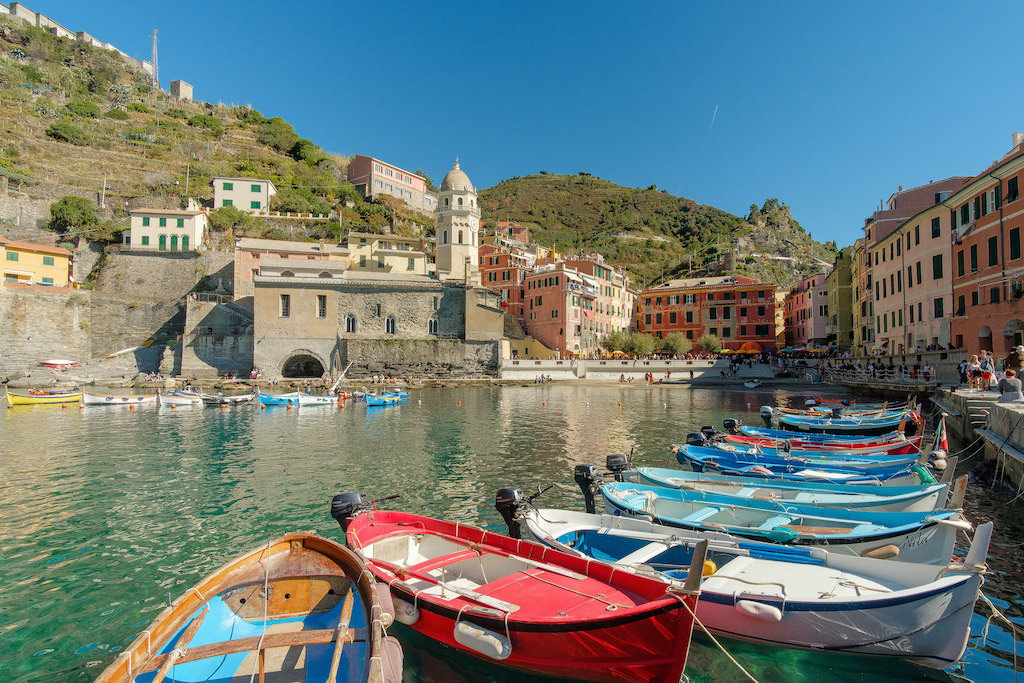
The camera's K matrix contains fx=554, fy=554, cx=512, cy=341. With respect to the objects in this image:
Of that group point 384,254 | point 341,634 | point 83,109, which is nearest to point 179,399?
point 384,254

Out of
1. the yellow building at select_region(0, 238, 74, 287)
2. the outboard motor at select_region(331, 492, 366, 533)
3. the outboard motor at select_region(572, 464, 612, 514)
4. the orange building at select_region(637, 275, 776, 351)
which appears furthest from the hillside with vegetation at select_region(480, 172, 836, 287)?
the outboard motor at select_region(331, 492, 366, 533)

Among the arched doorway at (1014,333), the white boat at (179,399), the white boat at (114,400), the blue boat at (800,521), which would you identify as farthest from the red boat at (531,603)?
the white boat at (114,400)

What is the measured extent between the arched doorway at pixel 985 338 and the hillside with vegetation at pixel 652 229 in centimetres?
5518

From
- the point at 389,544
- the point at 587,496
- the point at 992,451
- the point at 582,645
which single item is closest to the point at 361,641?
the point at 582,645

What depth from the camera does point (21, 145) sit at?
220ft

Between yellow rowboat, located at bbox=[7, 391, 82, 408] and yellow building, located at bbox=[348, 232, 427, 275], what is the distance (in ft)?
103

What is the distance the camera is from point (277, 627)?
5055 millimetres

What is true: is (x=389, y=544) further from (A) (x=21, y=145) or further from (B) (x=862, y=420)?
(A) (x=21, y=145)

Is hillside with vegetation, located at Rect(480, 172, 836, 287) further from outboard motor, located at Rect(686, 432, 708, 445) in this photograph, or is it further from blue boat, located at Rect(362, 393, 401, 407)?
outboard motor, located at Rect(686, 432, 708, 445)

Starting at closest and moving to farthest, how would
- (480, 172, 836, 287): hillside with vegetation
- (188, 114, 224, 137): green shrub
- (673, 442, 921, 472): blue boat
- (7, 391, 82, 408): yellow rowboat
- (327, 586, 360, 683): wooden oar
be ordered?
(327, 586, 360, 683): wooden oar → (673, 442, 921, 472): blue boat → (7, 391, 82, 408): yellow rowboat → (188, 114, 224, 137): green shrub → (480, 172, 836, 287): hillside with vegetation

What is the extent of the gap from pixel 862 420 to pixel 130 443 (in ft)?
88.1

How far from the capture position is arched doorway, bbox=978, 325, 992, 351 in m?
26.5

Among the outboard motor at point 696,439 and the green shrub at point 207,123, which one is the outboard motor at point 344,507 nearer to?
the outboard motor at point 696,439

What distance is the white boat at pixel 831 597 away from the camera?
5.20 metres
